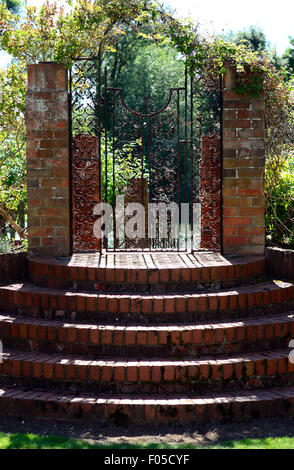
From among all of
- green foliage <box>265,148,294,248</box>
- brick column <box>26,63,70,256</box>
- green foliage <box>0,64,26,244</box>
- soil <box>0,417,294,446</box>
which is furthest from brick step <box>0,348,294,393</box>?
green foliage <box>0,64,26,244</box>

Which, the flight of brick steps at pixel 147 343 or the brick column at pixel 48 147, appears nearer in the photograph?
the flight of brick steps at pixel 147 343

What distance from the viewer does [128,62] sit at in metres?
26.4

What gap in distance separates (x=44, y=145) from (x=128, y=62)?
2243 centimetres

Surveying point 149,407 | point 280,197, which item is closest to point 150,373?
point 149,407

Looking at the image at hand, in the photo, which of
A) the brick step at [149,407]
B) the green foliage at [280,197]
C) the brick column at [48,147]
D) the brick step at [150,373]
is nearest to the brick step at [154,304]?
the brick step at [150,373]

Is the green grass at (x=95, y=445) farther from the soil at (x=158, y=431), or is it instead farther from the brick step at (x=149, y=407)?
the brick step at (x=149, y=407)

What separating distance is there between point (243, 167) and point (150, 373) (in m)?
2.61

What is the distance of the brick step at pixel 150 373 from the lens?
3910mm

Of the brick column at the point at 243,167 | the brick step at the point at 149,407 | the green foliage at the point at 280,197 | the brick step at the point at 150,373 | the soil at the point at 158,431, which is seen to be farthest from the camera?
the green foliage at the point at 280,197

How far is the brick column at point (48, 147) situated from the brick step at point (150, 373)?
74.6 inches

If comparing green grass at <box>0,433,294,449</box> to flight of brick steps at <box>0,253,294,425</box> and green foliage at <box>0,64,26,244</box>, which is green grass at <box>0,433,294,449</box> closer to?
flight of brick steps at <box>0,253,294,425</box>

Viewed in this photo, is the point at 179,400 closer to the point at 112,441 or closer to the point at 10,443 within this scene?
the point at 112,441

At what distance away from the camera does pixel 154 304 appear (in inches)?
175

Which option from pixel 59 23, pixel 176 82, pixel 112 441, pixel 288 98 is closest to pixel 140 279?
pixel 112 441
